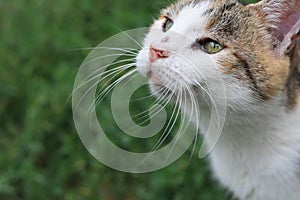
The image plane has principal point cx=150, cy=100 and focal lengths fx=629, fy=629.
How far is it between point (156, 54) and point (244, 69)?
38 cm

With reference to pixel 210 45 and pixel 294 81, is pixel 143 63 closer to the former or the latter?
pixel 210 45

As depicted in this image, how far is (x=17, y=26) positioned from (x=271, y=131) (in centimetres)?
237

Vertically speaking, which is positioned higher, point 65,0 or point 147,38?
point 147,38

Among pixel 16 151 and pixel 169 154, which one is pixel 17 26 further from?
pixel 169 154

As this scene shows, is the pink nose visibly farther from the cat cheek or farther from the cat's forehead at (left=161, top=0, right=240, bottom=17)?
the cat's forehead at (left=161, top=0, right=240, bottom=17)

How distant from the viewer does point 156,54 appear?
8.29 ft

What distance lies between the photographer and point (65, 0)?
15.2 ft

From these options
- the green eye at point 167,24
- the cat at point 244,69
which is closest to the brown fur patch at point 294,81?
the cat at point 244,69

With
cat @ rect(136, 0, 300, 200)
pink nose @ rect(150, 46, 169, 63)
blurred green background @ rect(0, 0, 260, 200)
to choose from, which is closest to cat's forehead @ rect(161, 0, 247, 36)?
cat @ rect(136, 0, 300, 200)

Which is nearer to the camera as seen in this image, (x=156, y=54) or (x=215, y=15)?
(x=156, y=54)

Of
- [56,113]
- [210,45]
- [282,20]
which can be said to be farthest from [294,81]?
[56,113]

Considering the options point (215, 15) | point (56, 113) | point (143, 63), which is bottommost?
point (56, 113)

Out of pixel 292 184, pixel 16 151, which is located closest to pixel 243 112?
pixel 292 184

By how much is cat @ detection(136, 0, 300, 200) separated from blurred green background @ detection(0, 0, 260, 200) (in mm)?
649
